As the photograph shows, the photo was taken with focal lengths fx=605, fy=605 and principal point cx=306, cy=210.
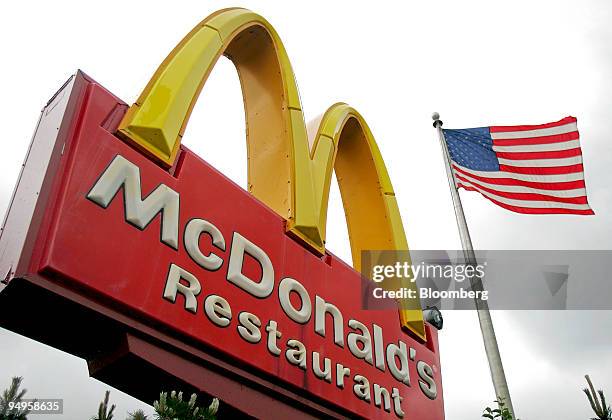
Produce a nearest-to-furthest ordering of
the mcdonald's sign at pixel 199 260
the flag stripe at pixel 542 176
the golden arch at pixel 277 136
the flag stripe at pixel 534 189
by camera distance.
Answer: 1. the mcdonald's sign at pixel 199 260
2. the golden arch at pixel 277 136
3. the flag stripe at pixel 534 189
4. the flag stripe at pixel 542 176

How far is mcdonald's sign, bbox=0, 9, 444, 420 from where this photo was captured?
3994 millimetres

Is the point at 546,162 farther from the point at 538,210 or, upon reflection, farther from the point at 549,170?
the point at 538,210

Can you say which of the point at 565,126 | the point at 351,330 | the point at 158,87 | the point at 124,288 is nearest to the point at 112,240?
the point at 124,288

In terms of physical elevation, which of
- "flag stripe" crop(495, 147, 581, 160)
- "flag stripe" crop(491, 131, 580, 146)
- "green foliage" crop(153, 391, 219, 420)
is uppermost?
"flag stripe" crop(491, 131, 580, 146)

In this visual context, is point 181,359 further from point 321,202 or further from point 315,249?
point 321,202

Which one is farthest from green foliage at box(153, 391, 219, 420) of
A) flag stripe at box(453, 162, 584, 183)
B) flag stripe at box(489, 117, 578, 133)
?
flag stripe at box(489, 117, 578, 133)

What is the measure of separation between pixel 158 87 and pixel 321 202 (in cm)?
237

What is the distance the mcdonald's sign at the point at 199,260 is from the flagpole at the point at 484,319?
2.75ft

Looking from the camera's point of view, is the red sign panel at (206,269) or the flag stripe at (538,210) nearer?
the red sign panel at (206,269)

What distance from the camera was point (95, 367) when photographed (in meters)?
4.23

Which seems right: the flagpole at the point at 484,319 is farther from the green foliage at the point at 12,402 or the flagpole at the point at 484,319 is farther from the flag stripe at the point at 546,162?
the green foliage at the point at 12,402

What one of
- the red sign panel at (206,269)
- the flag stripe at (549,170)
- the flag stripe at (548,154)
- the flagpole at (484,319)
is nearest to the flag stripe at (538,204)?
the flag stripe at (549,170)

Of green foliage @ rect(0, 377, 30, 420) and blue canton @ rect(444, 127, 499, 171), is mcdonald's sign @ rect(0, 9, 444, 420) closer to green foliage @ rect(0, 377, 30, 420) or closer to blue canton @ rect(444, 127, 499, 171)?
blue canton @ rect(444, 127, 499, 171)

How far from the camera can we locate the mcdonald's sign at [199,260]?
3.99m
